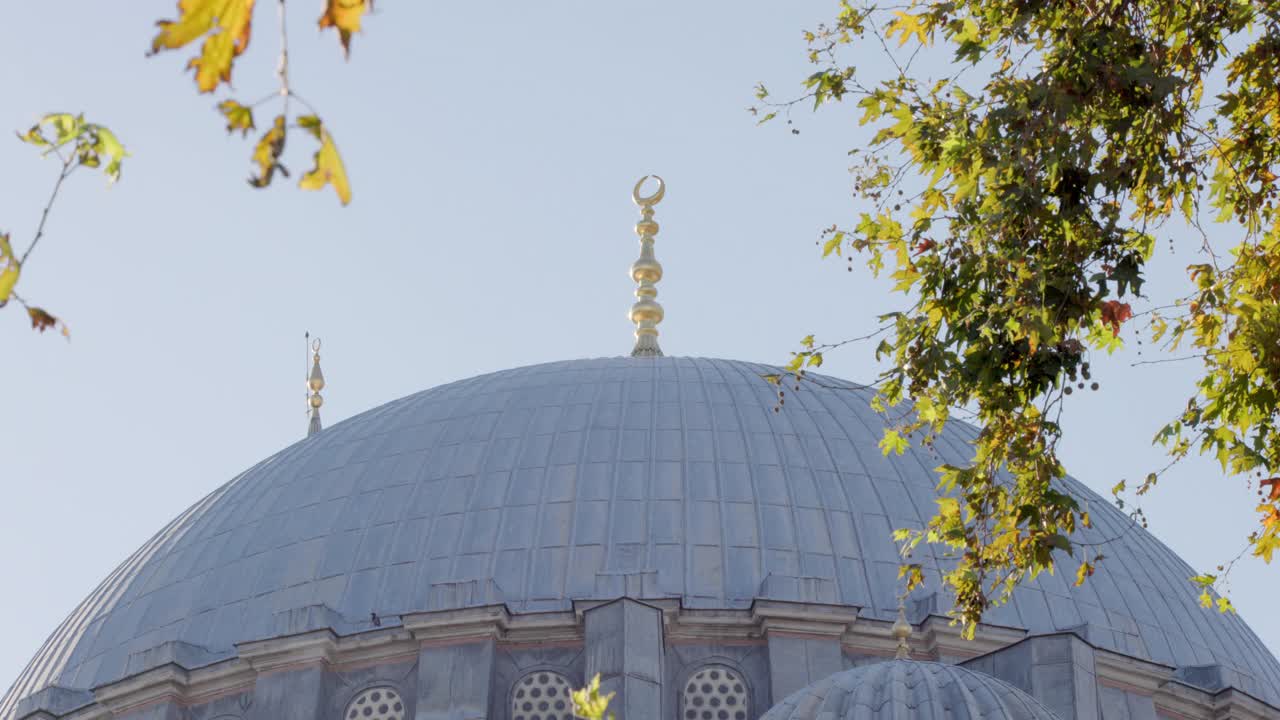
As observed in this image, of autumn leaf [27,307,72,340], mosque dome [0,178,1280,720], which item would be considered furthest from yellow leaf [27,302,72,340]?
mosque dome [0,178,1280,720]

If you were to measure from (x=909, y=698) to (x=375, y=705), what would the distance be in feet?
27.3

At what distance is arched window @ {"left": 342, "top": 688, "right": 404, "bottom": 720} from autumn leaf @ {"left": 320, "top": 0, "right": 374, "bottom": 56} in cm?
1998

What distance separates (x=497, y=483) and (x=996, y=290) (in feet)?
55.3

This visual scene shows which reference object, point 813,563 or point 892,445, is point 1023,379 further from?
point 813,563

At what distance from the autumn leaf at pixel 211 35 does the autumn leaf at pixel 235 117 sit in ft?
0.28

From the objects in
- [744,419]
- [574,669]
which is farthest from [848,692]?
[744,419]

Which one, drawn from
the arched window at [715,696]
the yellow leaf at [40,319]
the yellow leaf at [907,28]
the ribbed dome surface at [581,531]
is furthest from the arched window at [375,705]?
the yellow leaf at [40,319]

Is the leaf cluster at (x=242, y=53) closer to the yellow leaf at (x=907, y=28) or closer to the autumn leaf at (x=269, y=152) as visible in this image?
the autumn leaf at (x=269, y=152)

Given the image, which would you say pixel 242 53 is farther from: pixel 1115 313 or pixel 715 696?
pixel 715 696

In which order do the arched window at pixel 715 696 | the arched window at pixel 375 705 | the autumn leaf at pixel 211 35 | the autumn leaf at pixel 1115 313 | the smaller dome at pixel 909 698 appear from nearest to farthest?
the autumn leaf at pixel 211 35 < the autumn leaf at pixel 1115 313 < the smaller dome at pixel 909 698 < the arched window at pixel 715 696 < the arched window at pixel 375 705

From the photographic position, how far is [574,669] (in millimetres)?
25250

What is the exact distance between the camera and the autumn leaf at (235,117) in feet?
19.5

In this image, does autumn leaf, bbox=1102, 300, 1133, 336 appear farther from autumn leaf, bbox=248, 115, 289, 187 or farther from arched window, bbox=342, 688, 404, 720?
arched window, bbox=342, 688, 404, 720

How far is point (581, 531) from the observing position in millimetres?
27125
